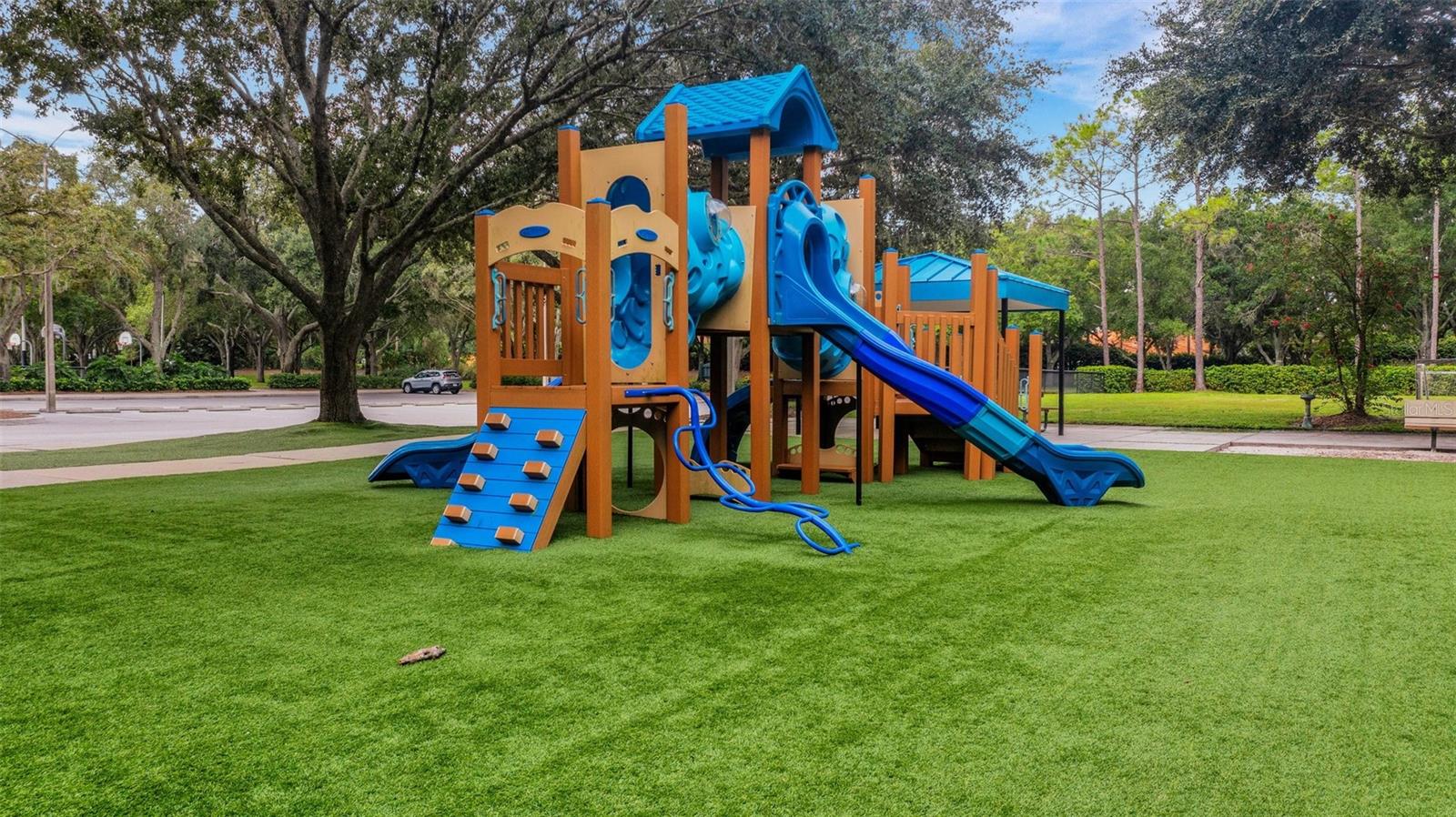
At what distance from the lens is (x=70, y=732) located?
2930 mm

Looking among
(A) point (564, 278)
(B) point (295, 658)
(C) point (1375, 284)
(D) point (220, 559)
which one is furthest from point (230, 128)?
(C) point (1375, 284)

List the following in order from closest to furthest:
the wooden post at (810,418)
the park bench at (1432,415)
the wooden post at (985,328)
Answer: the wooden post at (810,418) → the wooden post at (985,328) → the park bench at (1432,415)

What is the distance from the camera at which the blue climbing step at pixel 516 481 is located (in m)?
6.04

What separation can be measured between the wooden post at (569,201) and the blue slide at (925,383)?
5.68 ft

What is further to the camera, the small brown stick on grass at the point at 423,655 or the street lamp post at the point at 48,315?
the street lamp post at the point at 48,315

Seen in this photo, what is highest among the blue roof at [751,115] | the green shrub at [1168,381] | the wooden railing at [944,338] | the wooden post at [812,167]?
the blue roof at [751,115]

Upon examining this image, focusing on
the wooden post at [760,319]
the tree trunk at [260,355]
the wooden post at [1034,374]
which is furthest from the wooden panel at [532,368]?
the tree trunk at [260,355]

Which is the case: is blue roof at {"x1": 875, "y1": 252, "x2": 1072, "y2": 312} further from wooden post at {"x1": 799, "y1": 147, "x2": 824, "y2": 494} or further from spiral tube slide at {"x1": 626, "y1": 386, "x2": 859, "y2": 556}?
spiral tube slide at {"x1": 626, "y1": 386, "x2": 859, "y2": 556}

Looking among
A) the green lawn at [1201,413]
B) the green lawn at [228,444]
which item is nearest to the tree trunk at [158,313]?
the green lawn at [228,444]

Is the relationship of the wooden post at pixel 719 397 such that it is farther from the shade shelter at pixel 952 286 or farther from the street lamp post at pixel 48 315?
the street lamp post at pixel 48 315

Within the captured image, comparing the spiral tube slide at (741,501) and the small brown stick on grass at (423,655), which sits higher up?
the spiral tube slide at (741,501)

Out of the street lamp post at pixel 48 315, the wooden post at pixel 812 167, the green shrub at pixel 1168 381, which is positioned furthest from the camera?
the green shrub at pixel 1168 381

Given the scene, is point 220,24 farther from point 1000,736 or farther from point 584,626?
point 1000,736

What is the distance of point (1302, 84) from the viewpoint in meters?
13.5
